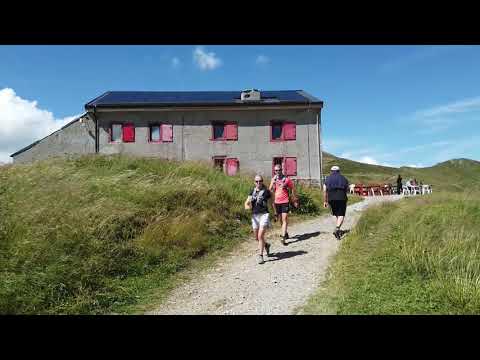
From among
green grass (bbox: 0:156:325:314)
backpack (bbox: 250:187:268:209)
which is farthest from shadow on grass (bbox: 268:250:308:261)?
green grass (bbox: 0:156:325:314)

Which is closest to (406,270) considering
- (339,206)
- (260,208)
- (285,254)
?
(285,254)

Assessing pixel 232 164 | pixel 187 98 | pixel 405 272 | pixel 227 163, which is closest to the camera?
pixel 405 272

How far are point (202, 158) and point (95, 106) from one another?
8113mm

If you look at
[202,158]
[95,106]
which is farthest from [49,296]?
[95,106]

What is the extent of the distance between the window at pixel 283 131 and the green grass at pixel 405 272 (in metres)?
15.1

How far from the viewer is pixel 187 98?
2422 cm

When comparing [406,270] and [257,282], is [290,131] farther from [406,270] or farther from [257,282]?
[406,270]

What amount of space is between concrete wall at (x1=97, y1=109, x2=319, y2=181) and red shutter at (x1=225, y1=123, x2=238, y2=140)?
0.30 m

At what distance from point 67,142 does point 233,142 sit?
1177 cm

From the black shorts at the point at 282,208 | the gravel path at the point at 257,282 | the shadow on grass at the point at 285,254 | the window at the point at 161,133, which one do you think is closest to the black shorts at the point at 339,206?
the gravel path at the point at 257,282

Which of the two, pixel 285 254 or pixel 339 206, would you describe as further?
pixel 339 206
